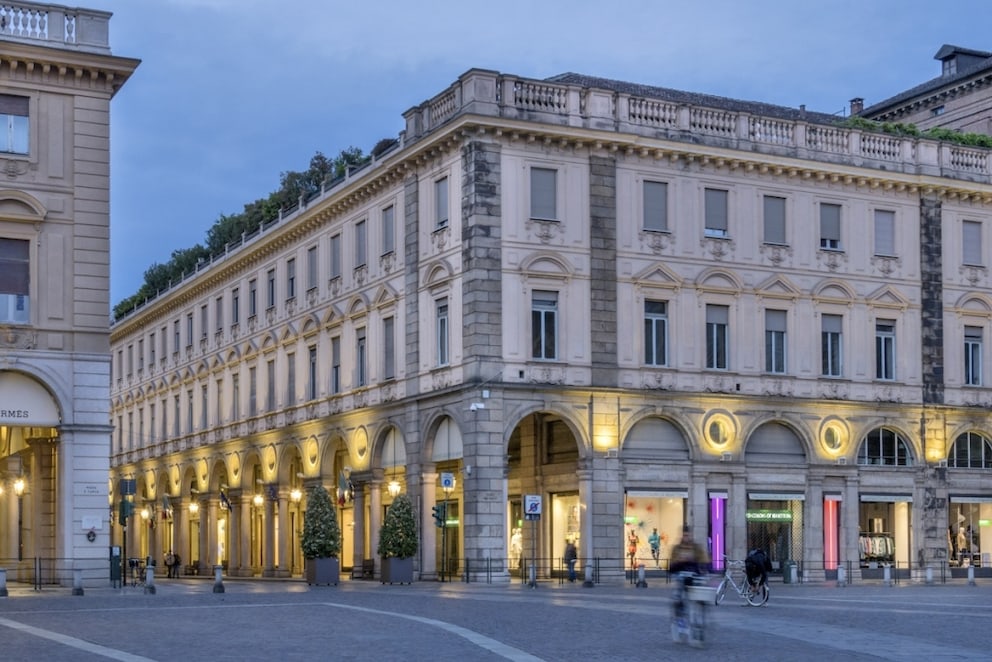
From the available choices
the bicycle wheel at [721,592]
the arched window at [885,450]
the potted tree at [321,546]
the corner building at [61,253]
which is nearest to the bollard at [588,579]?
the potted tree at [321,546]

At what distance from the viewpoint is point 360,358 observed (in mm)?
62594

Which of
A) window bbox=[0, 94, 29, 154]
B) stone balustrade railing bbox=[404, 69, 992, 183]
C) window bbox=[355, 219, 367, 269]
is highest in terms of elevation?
stone balustrade railing bbox=[404, 69, 992, 183]

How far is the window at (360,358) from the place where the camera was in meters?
62.2

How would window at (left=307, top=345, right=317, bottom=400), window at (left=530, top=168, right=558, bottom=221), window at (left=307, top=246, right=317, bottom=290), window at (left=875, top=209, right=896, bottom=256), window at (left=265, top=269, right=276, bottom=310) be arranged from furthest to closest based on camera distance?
1. window at (left=265, top=269, right=276, bottom=310)
2. window at (left=307, top=246, right=317, bottom=290)
3. window at (left=307, top=345, right=317, bottom=400)
4. window at (left=875, top=209, right=896, bottom=256)
5. window at (left=530, top=168, right=558, bottom=221)

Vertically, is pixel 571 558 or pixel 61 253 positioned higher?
pixel 61 253

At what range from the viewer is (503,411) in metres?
52.9

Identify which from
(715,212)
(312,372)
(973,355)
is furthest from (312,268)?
(973,355)

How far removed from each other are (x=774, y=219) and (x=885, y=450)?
9.39 m

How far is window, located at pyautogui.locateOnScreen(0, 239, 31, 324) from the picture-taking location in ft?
143

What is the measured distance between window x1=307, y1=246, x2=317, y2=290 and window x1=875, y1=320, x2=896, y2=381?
22.4 m

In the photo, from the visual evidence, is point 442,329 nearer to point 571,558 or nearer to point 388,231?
point 388,231

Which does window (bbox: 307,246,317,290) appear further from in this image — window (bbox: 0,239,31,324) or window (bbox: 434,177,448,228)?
window (bbox: 0,239,31,324)

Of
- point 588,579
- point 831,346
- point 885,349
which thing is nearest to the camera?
point 588,579

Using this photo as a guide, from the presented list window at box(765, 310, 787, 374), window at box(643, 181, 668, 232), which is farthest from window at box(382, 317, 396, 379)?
window at box(765, 310, 787, 374)
